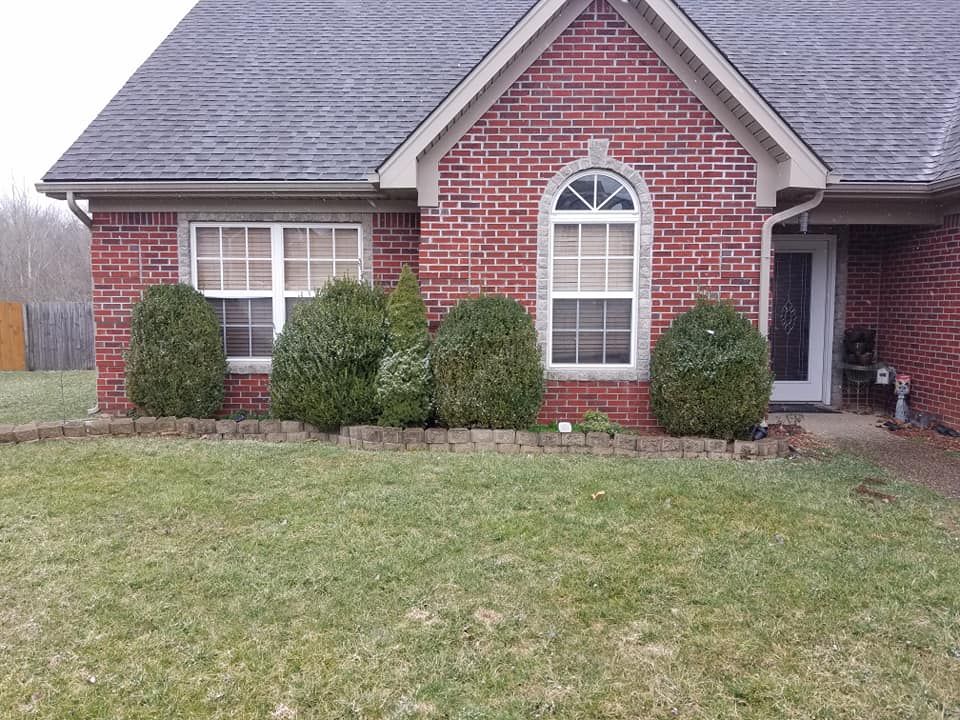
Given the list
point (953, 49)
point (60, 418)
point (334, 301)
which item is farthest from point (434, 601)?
point (953, 49)

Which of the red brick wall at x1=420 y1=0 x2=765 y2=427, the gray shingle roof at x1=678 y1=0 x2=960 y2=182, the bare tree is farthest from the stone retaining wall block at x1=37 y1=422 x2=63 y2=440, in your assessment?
the bare tree

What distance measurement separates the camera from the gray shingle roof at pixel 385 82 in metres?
8.22

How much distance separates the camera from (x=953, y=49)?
10398mm

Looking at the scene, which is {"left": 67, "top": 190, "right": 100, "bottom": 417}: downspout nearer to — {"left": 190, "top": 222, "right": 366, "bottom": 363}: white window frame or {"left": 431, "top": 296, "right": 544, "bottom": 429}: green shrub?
{"left": 190, "top": 222, "right": 366, "bottom": 363}: white window frame

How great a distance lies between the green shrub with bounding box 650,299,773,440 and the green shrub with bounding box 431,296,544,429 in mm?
1516

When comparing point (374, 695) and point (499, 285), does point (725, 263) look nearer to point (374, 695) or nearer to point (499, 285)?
point (499, 285)

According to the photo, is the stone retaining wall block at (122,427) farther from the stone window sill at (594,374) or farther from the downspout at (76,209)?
the stone window sill at (594,374)

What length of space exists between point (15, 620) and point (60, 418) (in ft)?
19.9

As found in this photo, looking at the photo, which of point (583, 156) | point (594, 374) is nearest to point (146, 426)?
point (594, 374)

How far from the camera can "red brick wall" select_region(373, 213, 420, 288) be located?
325 inches

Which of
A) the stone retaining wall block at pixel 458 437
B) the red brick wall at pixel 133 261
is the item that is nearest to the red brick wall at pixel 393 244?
the red brick wall at pixel 133 261

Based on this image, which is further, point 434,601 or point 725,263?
point 725,263

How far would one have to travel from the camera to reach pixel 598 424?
7.16 metres

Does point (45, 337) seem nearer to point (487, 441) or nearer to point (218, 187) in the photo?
point (218, 187)
